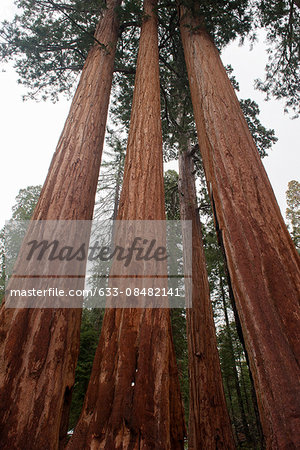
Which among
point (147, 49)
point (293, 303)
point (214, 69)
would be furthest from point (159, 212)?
point (147, 49)

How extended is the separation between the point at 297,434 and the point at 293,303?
61 cm

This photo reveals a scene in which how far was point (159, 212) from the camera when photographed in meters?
2.02

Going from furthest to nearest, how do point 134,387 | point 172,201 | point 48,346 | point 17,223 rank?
point 17,223 < point 172,201 < point 48,346 < point 134,387

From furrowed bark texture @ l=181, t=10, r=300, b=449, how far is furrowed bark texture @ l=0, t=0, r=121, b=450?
132 cm

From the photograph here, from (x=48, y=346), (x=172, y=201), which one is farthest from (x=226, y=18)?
(x=48, y=346)

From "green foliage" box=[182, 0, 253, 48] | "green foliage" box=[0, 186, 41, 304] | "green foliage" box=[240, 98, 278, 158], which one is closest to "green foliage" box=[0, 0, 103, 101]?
"green foliage" box=[182, 0, 253, 48]

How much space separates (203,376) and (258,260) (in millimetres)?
3994

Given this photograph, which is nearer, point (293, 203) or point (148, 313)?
point (148, 313)

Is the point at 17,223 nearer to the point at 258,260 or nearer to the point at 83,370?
the point at 83,370

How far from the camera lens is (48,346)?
5.46 feet

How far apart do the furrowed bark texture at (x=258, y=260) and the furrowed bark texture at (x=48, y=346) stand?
1.32 m

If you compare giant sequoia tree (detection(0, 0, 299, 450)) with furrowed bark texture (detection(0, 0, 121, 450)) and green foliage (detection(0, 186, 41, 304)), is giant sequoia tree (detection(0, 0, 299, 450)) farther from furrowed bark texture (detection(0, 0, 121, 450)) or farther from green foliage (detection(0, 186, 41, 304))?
green foliage (detection(0, 186, 41, 304))

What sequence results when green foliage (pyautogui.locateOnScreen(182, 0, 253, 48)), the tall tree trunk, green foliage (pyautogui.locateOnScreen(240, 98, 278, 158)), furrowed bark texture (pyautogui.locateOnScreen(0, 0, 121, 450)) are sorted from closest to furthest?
furrowed bark texture (pyautogui.locateOnScreen(0, 0, 121, 450))
the tall tree trunk
green foliage (pyautogui.locateOnScreen(182, 0, 253, 48))
green foliage (pyautogui.locateOnScreen(240, 98, 278, 158))

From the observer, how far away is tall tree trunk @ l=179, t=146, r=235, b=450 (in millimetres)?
3921
